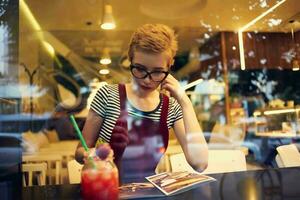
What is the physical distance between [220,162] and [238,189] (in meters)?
0.47

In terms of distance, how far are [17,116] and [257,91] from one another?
11.0ft

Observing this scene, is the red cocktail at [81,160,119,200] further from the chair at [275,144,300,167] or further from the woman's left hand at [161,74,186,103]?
the chair at [275,144,300,167]

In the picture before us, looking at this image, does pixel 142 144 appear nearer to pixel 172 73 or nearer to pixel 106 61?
pixel 172 73

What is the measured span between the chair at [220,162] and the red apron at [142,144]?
0.07 m

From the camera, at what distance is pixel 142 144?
48.6 inches

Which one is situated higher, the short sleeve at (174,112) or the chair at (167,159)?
the short sleeve at (174,112)

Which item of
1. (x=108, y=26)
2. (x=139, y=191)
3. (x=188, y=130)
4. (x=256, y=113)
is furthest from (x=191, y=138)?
(x=256, y=113)

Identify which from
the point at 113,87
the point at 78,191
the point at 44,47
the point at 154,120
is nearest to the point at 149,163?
the point at 154,120

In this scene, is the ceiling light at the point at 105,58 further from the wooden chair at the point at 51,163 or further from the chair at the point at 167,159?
the chair at the point at 167,159

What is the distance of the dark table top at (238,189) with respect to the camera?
0.67 metres

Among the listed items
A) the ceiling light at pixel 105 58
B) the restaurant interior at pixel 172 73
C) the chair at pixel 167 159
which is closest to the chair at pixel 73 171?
the restaurant interior at pixel 172 73

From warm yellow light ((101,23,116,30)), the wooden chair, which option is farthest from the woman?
warm yellow light ((101,23,116,30))

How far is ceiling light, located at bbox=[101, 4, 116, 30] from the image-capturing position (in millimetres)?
2432

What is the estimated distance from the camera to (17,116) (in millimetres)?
697
